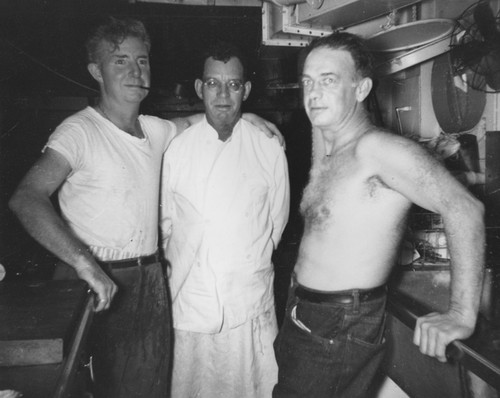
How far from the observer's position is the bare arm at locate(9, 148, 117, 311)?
1.52 metres

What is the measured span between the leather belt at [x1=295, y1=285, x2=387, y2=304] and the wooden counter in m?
0.83

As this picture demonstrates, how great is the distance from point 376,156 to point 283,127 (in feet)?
12.1

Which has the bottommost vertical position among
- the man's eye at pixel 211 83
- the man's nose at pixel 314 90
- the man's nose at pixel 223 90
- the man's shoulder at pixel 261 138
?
the man's shoulder at pixel 261 138

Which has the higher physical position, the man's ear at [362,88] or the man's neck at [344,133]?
the man's ear at [362,88]

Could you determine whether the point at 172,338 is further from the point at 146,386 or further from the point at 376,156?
the point at 376,156

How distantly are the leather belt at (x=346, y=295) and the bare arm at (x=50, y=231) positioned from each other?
0.76 m

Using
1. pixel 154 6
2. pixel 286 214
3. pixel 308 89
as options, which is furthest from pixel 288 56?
pixel 308 89

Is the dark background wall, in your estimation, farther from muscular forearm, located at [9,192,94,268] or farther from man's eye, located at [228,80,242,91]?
muscular forearm, located at [9,192,94,268]

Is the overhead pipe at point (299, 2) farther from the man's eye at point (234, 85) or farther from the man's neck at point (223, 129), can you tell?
the man's neck at point (223, 129)

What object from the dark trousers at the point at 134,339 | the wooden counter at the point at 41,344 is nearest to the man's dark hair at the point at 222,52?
the dark trousers at the point at 134,339

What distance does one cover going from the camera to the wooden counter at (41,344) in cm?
95

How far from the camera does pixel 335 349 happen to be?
5.00ft

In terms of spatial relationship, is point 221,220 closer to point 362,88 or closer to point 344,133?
point 344,133

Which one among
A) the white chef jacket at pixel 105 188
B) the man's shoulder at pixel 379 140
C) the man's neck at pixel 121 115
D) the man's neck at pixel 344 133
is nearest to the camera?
the man's shoulder at pixel 379 140
